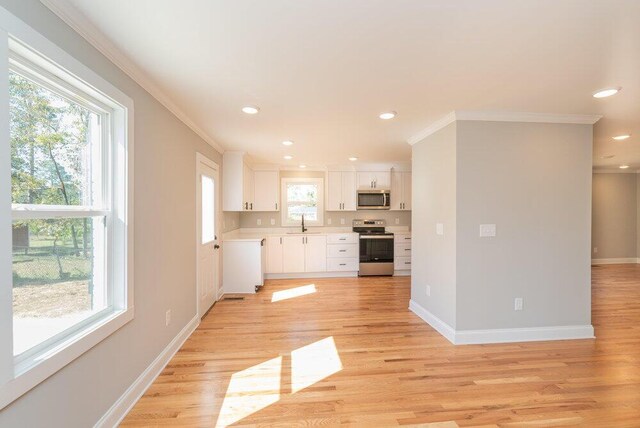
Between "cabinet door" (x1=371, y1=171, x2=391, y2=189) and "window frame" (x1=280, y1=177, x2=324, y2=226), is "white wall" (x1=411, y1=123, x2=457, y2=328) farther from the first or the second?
"window frame" (x1=280, y1=177, x2=324, y2=226)

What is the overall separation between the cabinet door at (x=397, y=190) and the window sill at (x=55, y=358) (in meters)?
5.21

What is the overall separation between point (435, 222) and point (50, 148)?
3.31 metres

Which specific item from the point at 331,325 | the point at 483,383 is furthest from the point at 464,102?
the point at 331,325

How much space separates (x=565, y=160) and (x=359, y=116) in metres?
2.19

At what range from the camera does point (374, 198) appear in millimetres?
5988

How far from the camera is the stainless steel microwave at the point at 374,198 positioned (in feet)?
19.6

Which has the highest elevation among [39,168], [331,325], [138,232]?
[39,168]

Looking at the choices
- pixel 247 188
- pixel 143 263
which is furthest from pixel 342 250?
pixel 143 263

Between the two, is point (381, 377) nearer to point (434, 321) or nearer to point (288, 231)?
point (434, 321)

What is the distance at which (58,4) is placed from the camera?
1.32 meters

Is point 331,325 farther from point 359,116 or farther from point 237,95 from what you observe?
point 237,95

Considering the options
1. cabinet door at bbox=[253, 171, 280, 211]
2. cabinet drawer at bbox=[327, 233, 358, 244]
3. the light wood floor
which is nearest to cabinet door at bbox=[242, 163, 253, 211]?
cabinet door at bbox=[253, 171, 280, 211]

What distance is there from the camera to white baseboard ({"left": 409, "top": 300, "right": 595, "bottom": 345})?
289 cm

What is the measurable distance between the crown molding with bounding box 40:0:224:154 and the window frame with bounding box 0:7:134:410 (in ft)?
0.57
